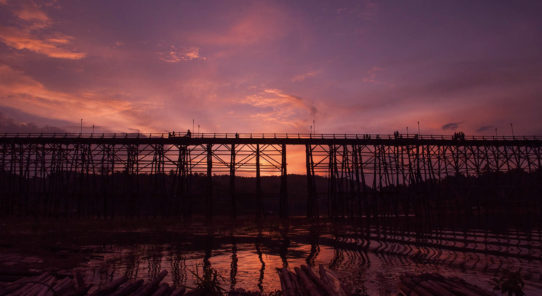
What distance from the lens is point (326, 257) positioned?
11.5 metres

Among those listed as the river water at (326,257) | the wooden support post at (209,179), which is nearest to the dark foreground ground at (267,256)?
the river water at (326,257)

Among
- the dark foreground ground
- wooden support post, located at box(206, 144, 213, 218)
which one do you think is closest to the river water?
the dark foreground ground

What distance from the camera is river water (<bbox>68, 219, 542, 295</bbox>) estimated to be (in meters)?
8.44

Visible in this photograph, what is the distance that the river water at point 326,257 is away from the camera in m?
8.44

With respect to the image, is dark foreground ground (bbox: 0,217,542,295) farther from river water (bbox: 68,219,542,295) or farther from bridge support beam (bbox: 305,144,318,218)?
bridge support beam (bbox: 305,144,318,218)

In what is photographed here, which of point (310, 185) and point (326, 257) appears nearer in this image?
point (326, 257)

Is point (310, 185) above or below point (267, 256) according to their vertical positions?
above

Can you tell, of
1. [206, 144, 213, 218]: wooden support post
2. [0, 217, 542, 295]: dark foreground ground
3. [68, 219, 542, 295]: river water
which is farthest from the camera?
[206, 144, 213, 218]: wooden support post

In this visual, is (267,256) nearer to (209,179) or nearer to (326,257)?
(326,257)

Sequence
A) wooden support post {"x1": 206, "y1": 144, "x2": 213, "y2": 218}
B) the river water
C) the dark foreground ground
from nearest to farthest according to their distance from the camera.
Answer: the dark foreground ground < the river water < wooden support post {"x1": 206, "y1": 144, "x2": 213, "y2": 218}

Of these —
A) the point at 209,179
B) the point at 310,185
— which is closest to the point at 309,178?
the point at 310,185

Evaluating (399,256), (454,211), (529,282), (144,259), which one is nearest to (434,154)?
(454,211)

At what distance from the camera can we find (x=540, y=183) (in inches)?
1282

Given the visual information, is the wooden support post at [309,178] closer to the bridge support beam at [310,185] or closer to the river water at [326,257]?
the bridge support beam at [310,185]
